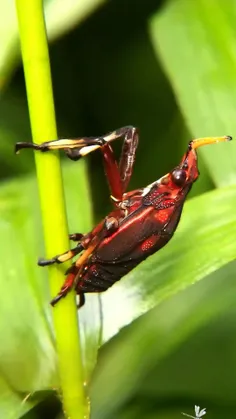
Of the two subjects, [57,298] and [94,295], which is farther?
[94,295]

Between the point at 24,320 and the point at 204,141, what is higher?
the point at 204,141

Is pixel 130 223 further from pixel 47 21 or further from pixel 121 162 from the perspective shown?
pixel 47 21

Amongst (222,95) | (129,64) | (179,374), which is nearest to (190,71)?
(222,95)

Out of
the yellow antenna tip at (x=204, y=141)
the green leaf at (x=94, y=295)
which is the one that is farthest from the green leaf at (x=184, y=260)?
the yellow antenna tip at (x=204, y=141)

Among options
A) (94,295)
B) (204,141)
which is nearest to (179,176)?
(204,141)

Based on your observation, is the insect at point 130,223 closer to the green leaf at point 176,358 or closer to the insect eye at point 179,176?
the insect eye at point 179,176

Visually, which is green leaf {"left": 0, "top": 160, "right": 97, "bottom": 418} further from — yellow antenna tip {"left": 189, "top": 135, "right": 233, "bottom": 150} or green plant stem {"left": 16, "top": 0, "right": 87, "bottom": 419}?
yellow antenna tip {"left": 189, "top": 135, "right": 233, "bottom": 150}

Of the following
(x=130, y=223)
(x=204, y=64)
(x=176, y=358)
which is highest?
(x=204, y=64)
